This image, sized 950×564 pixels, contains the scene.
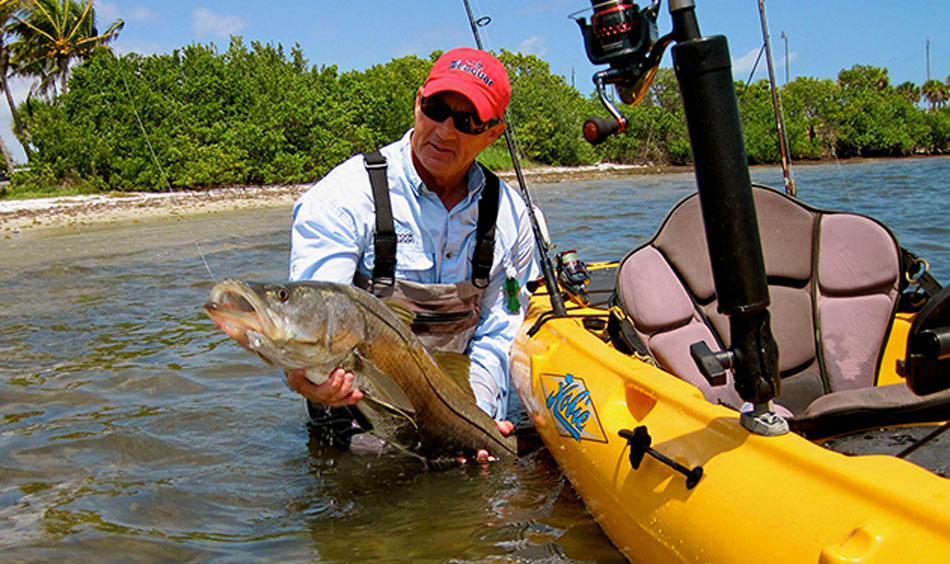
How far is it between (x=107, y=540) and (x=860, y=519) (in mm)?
2723

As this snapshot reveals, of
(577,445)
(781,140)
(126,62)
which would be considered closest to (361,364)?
(577,445)

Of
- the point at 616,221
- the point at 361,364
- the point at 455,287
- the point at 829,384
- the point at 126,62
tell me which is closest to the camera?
the point at 361,364

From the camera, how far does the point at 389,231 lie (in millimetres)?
3457

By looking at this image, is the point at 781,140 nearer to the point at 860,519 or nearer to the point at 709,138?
the point at 709,138

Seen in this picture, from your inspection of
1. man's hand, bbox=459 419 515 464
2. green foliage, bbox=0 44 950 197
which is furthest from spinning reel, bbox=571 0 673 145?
green foliage, bbox=0 44 950 197

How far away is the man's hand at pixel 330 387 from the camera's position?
8.80 feet

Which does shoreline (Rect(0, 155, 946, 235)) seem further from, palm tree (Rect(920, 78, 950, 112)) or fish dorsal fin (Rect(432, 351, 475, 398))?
palm tree (Rect(920, 78, 950, 112))

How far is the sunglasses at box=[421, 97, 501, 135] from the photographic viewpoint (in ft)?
10.9

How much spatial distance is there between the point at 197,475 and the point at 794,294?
9.50 feet

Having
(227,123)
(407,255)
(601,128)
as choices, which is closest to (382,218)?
(407,255)

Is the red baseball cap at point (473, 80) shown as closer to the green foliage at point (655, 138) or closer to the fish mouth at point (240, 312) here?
the fish mouth at point (240, 312)

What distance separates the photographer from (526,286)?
4.29 m

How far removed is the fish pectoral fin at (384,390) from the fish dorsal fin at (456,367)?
1.58ft

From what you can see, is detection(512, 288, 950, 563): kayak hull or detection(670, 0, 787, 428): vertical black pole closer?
detection(512, 288, 950, 563): kayak hull
